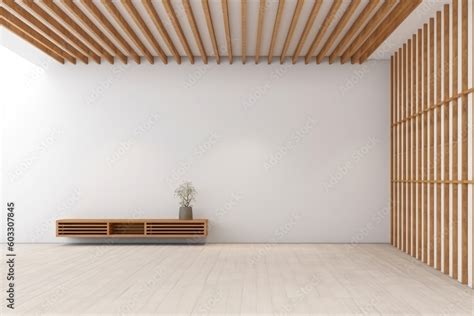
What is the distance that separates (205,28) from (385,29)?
3.16 metres

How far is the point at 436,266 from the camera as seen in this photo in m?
8.32

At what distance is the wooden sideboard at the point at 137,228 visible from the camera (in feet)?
36.4

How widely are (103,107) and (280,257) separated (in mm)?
5162

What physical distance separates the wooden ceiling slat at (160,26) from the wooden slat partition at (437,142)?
4.38 m

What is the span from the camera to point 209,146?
11.7m

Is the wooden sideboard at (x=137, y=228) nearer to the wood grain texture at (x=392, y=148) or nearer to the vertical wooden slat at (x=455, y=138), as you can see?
the wood grain texture at (x=392, y=148)

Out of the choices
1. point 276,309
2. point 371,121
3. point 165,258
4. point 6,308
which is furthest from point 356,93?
point 6,308

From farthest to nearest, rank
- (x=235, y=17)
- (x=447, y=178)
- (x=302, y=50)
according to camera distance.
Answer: (x=302, y=50)
(x=235, y=17)
(x=447, y=178)

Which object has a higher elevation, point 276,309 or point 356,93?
point 356,93

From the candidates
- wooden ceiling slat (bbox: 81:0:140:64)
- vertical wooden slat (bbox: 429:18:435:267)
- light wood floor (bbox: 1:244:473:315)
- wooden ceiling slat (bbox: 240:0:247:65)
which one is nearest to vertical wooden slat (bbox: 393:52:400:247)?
light wood floor (bbox: 1:244:473:315)

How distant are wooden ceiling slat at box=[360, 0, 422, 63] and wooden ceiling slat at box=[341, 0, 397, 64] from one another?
8.4 inches

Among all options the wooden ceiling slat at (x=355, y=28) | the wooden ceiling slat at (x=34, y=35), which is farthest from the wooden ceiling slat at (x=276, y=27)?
the wooden ceiling slat at (x=34, y=35)

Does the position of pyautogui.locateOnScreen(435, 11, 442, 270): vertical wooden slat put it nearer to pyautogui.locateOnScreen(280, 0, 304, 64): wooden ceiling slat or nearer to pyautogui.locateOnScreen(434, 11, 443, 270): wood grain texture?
pyautogui.locateOnScreen(434, 11, 443, 270): wood grain texture

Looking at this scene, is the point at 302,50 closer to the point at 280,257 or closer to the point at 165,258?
the point at 280,257
